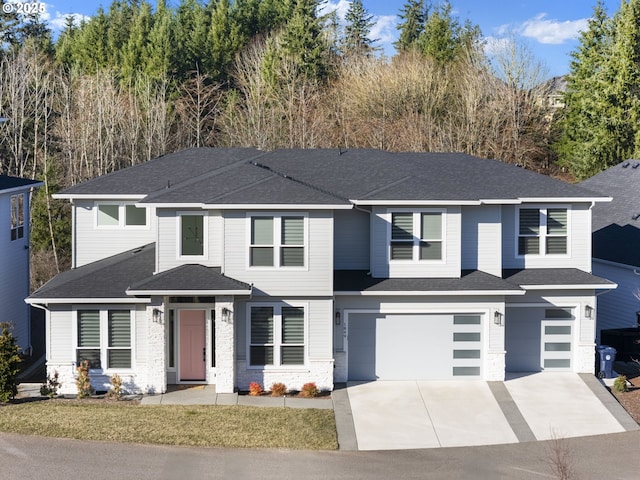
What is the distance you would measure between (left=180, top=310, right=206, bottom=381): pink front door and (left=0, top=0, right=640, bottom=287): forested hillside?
18798mm

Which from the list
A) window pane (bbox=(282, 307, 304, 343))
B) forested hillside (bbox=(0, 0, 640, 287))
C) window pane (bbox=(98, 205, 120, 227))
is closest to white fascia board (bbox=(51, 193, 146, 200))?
window pane (bbox=(98, 205, 120, 227))

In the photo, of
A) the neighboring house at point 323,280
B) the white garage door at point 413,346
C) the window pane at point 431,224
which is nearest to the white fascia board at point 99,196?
the neighboring house at point 323,280

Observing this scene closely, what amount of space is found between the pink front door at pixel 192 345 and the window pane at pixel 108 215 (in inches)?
192

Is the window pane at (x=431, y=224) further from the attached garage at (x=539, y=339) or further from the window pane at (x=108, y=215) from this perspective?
the window pane at (x=108, y=215)

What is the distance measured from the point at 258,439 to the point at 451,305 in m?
7.34

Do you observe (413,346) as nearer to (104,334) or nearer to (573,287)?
(573,287)

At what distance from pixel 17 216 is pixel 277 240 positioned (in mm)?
10908

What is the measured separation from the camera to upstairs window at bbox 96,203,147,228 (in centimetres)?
2486

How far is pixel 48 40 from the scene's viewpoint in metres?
64.7

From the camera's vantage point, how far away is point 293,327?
2150cm

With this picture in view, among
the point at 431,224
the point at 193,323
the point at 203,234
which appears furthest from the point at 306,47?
the point at 193,323

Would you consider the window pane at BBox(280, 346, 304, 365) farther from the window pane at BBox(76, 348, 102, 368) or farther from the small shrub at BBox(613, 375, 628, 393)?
the small shrub at BBox(613, 375, 628, 393)

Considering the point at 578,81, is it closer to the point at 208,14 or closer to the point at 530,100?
the point at 530,100

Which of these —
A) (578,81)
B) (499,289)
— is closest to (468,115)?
(578,81)
